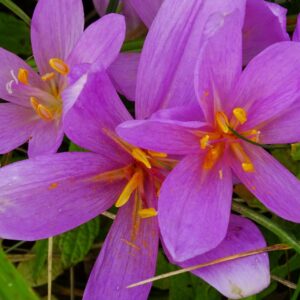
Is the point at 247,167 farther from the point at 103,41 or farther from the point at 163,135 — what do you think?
the point at 103,41

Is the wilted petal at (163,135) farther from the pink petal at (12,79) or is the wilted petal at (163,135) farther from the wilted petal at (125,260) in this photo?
the pink petal at (12,79)

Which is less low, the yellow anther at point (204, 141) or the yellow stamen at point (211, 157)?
the yellow anther at point (204, 141)

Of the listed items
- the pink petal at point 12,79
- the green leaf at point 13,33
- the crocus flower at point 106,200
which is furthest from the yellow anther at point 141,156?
the green leaf at point 13,33

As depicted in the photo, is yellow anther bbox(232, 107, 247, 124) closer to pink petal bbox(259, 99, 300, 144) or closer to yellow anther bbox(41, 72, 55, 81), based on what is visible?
pink petal bbox(259, 99, 300, 144)

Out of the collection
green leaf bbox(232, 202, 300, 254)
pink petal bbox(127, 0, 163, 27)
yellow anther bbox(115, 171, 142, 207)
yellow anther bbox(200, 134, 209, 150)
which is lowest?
green leaf bbox(232, 202, 300, 254)

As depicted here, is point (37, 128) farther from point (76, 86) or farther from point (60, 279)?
point (60, 279)

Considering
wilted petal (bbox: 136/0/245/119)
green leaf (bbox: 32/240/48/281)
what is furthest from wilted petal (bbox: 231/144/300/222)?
green leaf (bbox: 32/240/48/281)
